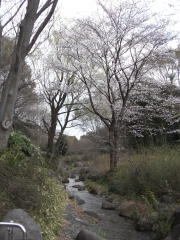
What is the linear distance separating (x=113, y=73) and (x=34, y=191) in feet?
37.1

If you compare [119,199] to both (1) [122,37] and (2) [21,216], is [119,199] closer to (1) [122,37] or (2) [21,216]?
(2) [21,216]

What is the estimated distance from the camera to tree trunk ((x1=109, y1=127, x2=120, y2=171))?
49.4ft

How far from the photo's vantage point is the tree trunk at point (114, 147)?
15.1m

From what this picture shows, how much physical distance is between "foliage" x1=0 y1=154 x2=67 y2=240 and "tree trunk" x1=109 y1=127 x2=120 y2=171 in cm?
898

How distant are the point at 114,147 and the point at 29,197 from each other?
10.2 metres

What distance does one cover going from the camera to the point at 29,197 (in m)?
5.18

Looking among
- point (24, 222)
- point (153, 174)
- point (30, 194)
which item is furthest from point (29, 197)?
point (153, 174)

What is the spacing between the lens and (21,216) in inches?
168

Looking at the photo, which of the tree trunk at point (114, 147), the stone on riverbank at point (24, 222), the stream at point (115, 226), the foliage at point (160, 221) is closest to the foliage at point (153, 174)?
the foliage at point (160, 221)

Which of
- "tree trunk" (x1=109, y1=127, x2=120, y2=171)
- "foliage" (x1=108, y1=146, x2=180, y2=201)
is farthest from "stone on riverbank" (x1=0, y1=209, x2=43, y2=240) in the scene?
"tree trunk" (x1=109, y1=127, x2=120, y2=171)

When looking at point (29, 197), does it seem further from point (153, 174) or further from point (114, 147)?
point (114, 147)

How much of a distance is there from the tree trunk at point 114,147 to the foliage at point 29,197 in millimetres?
8981

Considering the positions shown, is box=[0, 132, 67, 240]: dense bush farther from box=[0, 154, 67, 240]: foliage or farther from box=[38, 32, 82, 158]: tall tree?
box=[38, 32, 82, 158]: tall tree

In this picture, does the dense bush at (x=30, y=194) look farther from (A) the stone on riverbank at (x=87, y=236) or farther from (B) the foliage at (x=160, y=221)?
(B) the foliage at (x=160, y=221)
